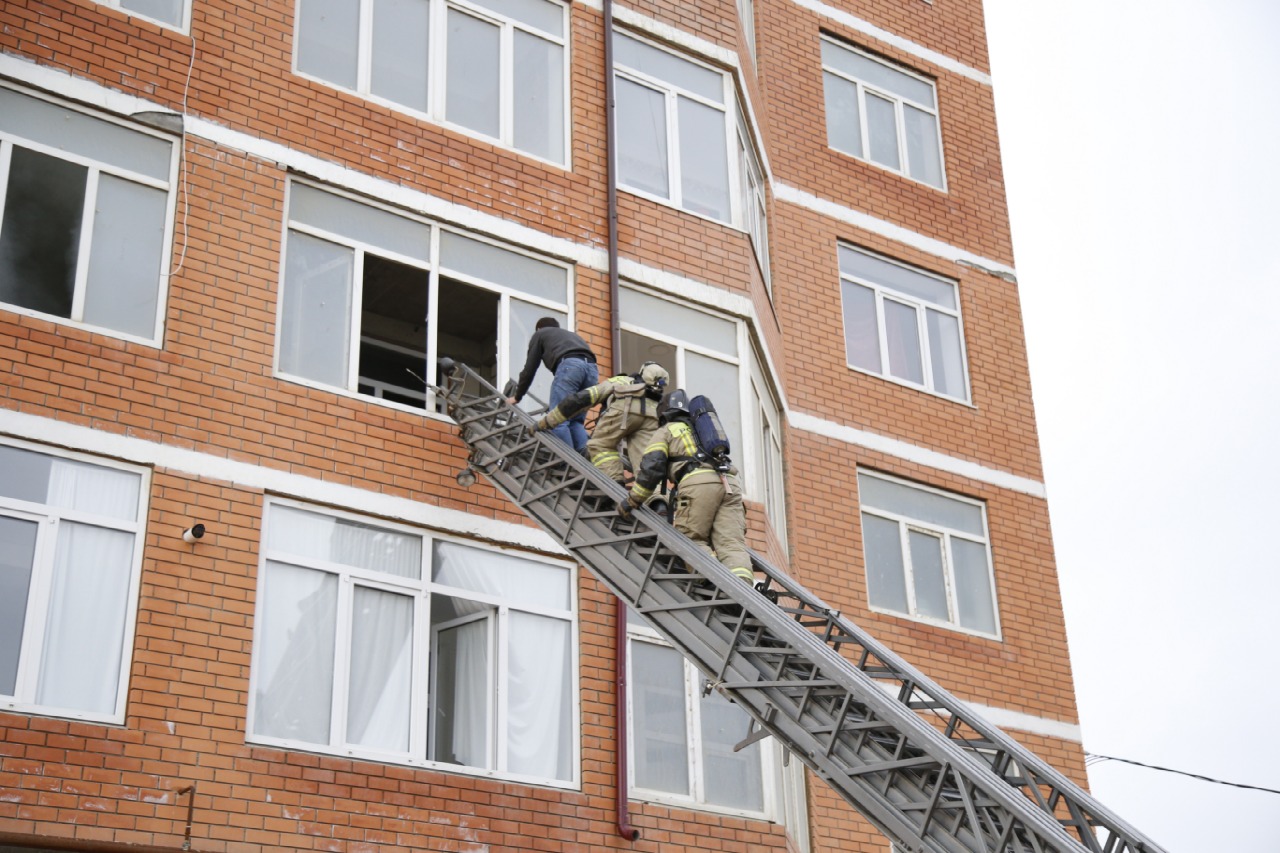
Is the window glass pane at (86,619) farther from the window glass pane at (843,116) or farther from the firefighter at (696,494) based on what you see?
the window glass pane at (843,116)

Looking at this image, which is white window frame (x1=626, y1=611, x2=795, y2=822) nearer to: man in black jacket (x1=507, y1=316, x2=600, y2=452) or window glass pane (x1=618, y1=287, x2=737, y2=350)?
man in black jacket (x1=507, y1=316, x2=600, y2=452)

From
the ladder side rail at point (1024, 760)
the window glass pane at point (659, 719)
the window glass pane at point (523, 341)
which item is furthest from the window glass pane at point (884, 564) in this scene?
the ladder side rail at point (1024, 760)

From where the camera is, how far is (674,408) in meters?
11.4

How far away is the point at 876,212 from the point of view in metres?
19.7

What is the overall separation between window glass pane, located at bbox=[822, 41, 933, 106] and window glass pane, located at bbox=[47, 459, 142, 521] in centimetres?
1149

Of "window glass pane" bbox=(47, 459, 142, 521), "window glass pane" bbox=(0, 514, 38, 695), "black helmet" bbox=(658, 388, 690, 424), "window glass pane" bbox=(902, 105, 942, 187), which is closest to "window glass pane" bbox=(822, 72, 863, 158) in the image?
"window glass pane" bbox=(902, 105, 942, 187)

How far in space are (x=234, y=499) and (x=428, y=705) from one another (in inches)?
88.5

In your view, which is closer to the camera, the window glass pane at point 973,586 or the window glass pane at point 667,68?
the window glass pane at point 667,68

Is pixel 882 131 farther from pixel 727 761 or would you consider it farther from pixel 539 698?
pixel 539 698

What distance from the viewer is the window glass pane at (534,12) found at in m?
15.8

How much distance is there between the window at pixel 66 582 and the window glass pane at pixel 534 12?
621 cm

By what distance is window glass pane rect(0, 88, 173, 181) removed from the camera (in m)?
12.5

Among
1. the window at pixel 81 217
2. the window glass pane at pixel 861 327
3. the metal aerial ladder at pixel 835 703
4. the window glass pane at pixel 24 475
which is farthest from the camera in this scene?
the window glass pane at pixel 861 327

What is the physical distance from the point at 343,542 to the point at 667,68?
6.69 metres
